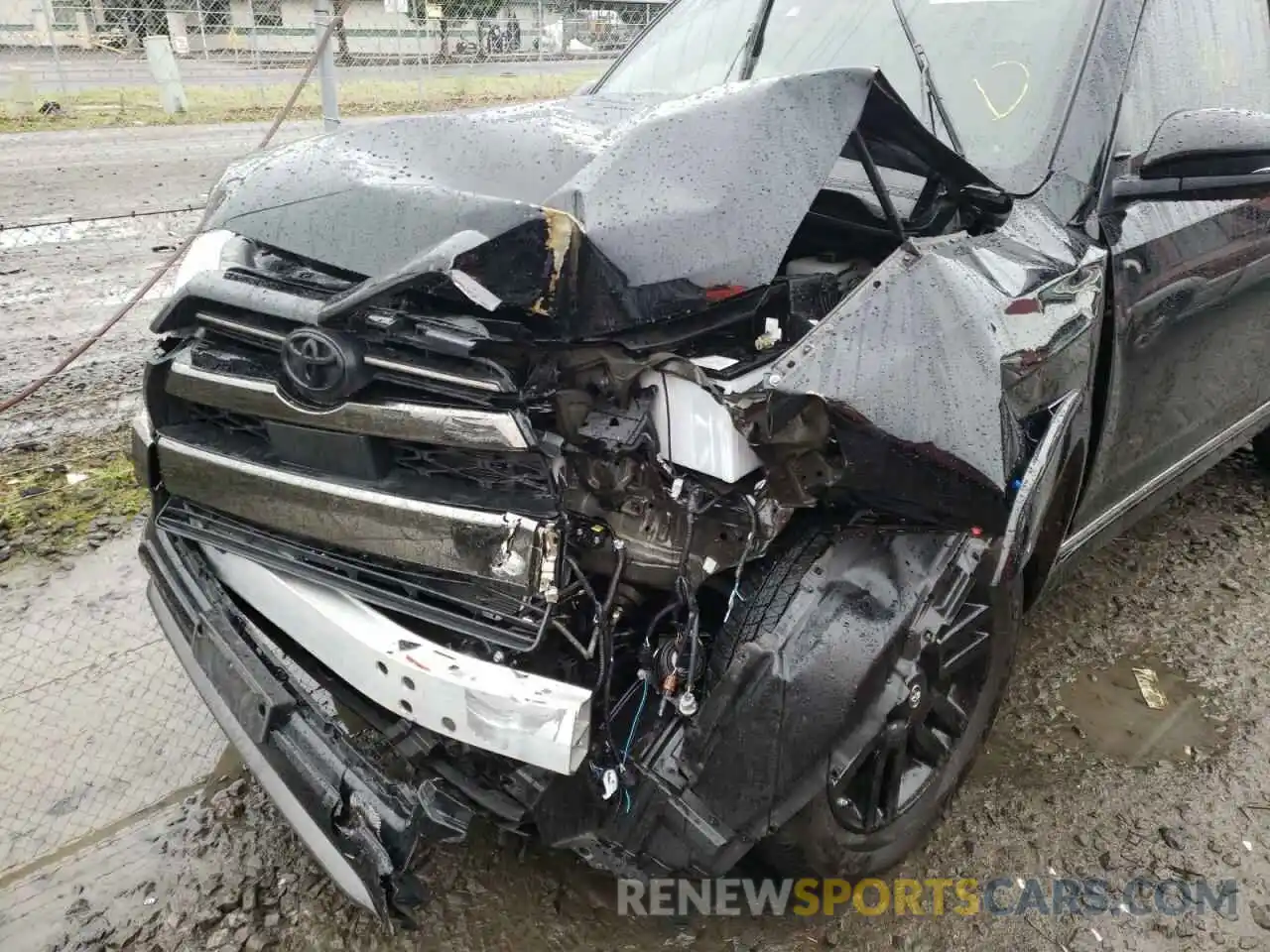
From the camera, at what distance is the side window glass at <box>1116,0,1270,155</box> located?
256cm

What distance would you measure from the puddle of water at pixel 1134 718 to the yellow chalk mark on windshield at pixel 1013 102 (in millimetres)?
1691

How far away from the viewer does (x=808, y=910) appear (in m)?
2.20

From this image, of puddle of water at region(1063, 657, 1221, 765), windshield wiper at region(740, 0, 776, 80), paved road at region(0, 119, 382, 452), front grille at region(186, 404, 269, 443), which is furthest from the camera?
paved road at region(0, 119, 382, 452)

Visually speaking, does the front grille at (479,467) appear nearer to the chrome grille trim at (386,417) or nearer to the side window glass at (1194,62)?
the chrome grille trim at (386,417)

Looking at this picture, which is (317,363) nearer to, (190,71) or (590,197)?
(590,197)

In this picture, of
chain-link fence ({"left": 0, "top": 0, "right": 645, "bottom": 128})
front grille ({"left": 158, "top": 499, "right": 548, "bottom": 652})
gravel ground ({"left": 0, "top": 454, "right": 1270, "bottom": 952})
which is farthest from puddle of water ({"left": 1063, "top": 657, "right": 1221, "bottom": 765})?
chain-link fence ({"left": 0, "top": 0, "right": 645, "bottom": 128})

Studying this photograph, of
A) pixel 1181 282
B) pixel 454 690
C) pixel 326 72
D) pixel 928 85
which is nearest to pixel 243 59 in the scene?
pixel 326 72

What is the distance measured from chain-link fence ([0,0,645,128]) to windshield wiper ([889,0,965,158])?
42.5ft

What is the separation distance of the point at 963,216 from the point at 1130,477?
1002 millimetres

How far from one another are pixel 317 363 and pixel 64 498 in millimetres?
2450

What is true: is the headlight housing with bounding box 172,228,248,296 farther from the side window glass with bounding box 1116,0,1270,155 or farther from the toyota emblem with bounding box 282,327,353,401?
the side window glass with bounding box 1116,0,1270,155

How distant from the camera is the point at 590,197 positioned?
1.90m

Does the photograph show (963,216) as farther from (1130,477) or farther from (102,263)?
(102,263)

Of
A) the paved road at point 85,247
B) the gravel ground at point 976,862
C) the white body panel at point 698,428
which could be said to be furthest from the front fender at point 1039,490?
the paved road at point 85,247
